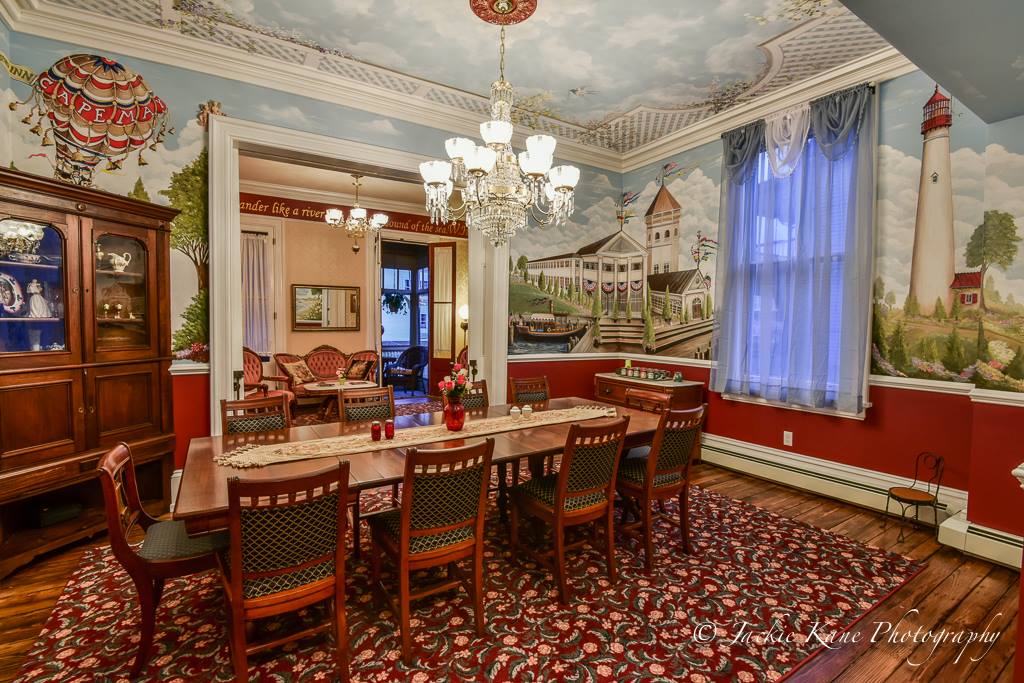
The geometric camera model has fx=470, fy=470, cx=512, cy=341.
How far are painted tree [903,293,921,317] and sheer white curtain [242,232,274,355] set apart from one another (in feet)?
25.1

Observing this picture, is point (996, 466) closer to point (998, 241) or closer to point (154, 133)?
point (998, 241)

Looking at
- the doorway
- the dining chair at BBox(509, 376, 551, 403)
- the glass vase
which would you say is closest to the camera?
the glass vase

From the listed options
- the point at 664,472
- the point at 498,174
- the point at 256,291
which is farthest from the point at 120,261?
the point at 256,291

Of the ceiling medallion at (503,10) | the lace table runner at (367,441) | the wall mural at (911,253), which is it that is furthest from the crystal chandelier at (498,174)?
the wall mural at (911,253)

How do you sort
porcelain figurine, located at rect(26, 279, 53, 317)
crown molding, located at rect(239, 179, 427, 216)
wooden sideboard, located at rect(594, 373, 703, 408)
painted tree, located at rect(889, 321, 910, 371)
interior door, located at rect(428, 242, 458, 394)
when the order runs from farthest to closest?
1. interior door, located at rect(428, 242, 458, 394)
2. crown molding, located at rect(239, 179, 427, 216)
3. wooden sideboard, located at rect(594, 373, 703, 408)
4. painted tree, located at rect(889, 321, 910, 371)
5. porcelain figurine, located at rect(26, 279, 53, 317)

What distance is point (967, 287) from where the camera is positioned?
311 cm

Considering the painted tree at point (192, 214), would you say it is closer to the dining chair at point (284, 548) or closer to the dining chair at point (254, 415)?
the dining chair at point (254, 415)

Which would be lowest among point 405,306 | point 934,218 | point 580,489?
point 580,489

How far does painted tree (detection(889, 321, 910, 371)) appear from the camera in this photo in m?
3.44

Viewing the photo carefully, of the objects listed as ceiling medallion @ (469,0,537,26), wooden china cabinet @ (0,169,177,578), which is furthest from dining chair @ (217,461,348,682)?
ceiling medallion @ (469,0,537,26)

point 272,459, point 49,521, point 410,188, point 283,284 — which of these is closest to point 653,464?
point 272,459

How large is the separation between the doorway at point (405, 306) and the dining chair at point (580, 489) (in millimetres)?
6944

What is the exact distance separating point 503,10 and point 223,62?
2262 mm

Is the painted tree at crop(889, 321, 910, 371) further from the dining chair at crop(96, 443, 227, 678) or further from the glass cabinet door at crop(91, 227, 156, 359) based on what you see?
the glass cabinet door at crop(91, 227, 156, 359)
